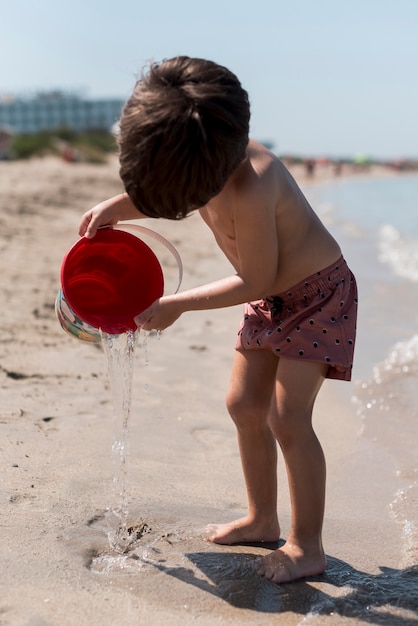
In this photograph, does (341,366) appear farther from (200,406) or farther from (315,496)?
(200,406)

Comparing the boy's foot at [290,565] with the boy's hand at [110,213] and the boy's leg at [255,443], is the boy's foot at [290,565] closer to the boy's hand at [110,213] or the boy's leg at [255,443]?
the boy's leg at [255,443]

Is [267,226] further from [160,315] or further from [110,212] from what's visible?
[110,212]

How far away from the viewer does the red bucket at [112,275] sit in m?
2.41

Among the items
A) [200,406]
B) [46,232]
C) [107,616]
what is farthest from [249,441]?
[46,232]

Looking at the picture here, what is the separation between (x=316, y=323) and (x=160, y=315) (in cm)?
42

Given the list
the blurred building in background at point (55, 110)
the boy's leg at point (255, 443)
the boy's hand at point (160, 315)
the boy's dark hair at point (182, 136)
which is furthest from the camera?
the blurred building in background at point (55, 110)

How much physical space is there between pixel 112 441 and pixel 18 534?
0.74 meters

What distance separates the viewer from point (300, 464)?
2.20m

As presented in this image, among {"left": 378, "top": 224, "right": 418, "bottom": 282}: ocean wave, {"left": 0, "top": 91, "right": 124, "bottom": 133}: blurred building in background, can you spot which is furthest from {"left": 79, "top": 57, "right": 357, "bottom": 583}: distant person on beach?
{"left": 0, "top": 91, "right": 124, "bottom": 133}: blurred building in background

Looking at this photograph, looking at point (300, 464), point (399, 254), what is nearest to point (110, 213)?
point (300, 464)

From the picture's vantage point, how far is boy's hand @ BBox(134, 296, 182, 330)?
84.7 inches

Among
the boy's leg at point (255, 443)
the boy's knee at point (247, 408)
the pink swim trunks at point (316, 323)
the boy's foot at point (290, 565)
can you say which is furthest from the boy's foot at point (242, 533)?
the pink swim trunks at point (316, 323)

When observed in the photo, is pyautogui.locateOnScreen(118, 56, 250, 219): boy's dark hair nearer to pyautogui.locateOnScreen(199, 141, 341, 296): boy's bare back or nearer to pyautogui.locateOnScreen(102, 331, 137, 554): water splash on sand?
pyautogui.locateOnScreen(199, 141, 341, 296): boy's bare back

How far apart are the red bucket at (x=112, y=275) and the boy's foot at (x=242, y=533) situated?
0.69m
